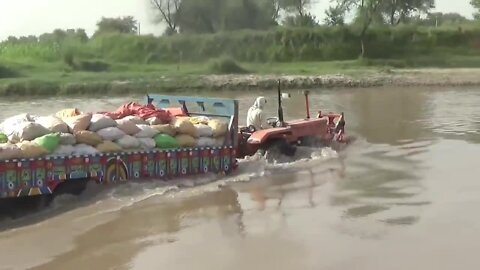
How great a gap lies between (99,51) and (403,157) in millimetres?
38071

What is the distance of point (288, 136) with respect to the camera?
1360 cm

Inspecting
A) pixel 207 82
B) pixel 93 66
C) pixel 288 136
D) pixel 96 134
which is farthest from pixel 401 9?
pixel 96 134

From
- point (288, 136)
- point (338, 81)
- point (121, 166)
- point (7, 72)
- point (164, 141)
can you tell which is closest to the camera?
point (121, 166)

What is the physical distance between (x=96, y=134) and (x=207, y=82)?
23.9 m

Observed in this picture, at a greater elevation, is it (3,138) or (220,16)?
(220,16)

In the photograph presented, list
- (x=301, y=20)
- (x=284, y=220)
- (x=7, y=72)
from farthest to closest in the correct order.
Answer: (x=301, y=20) < (x=7, y=72) < (x=284, y=220)

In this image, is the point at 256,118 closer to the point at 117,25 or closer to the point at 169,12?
the point at 169,12

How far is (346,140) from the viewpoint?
15.8 meters

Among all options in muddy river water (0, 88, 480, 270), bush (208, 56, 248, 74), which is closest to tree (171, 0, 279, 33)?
bush (208, 56, 248, 74)

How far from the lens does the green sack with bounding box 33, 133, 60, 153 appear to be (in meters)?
9.77

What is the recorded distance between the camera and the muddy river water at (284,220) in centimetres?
797

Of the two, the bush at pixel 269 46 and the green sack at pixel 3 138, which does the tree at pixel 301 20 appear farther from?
the green sack at pixel 3 138

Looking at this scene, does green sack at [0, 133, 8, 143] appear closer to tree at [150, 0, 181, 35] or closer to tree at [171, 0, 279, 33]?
tree at [171, 0, 279, 33]

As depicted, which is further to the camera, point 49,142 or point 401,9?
point 401,9
